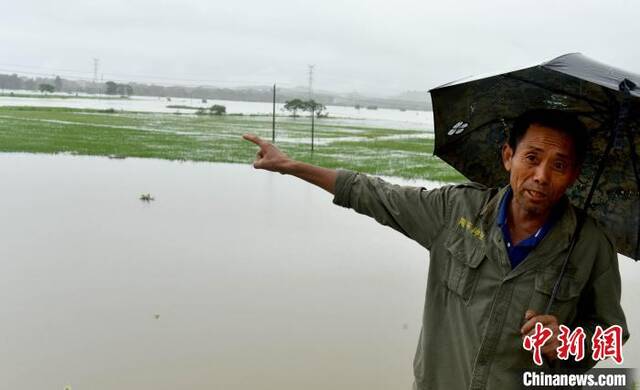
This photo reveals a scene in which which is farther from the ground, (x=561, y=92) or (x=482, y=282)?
(x=561, y=92)

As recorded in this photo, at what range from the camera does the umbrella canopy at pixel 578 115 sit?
1.74 m

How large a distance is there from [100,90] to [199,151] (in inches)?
4585

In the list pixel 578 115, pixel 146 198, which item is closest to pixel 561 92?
pixel 578 115

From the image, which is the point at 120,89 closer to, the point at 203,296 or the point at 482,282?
the point at 203,296

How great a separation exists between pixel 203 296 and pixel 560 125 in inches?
193

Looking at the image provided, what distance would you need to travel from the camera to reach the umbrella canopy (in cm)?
174

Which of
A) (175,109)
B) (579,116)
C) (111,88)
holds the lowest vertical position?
(579,116)

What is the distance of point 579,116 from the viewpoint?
6.08 feet

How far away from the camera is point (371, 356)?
195 inches

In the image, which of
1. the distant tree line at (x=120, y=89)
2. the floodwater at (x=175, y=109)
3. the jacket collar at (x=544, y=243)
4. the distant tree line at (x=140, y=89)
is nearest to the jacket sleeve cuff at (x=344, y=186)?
the jacket collar at (x=544, y=243)

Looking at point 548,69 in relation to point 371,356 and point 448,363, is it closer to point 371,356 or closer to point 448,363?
point 448,363

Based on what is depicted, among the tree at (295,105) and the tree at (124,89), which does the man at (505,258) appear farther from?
the tree at (124,89)

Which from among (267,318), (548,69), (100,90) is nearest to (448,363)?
(548,69)

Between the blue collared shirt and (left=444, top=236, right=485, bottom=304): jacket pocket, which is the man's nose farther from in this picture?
(left=444, top=236, right=485, bottom=304): jacket pocket
